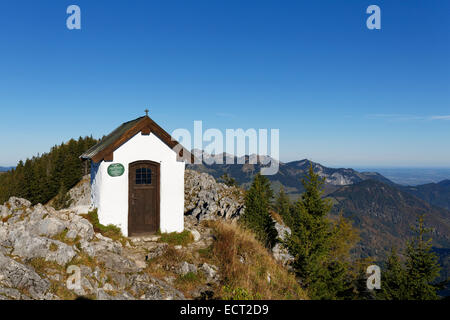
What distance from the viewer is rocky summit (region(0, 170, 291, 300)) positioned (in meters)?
Answer: 7.49

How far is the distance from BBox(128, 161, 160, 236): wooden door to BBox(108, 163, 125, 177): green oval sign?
399mm

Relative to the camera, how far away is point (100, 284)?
8414mm

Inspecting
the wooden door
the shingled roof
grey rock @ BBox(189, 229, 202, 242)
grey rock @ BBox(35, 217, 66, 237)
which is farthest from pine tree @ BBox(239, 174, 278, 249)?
grey rock @ BBox(35, 217, 66, 237)

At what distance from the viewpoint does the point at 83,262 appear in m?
9.00

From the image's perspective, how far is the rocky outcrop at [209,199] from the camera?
24.9 m

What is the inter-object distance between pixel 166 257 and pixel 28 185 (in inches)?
2769

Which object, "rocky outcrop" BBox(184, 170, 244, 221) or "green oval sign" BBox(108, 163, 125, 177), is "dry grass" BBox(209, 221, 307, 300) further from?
"rocky outcrop" BBox(184, 170, 244, 221)

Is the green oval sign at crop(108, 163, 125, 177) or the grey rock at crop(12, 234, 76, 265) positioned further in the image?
the green oval sign at crop(108, 163, 125, 177)

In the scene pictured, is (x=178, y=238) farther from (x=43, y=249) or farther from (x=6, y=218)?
(x=6, y=218)

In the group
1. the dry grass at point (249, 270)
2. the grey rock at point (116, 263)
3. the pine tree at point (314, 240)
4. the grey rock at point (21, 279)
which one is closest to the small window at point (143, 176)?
the grey rock at point (116, 263)

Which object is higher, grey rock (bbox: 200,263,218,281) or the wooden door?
the wooden door
